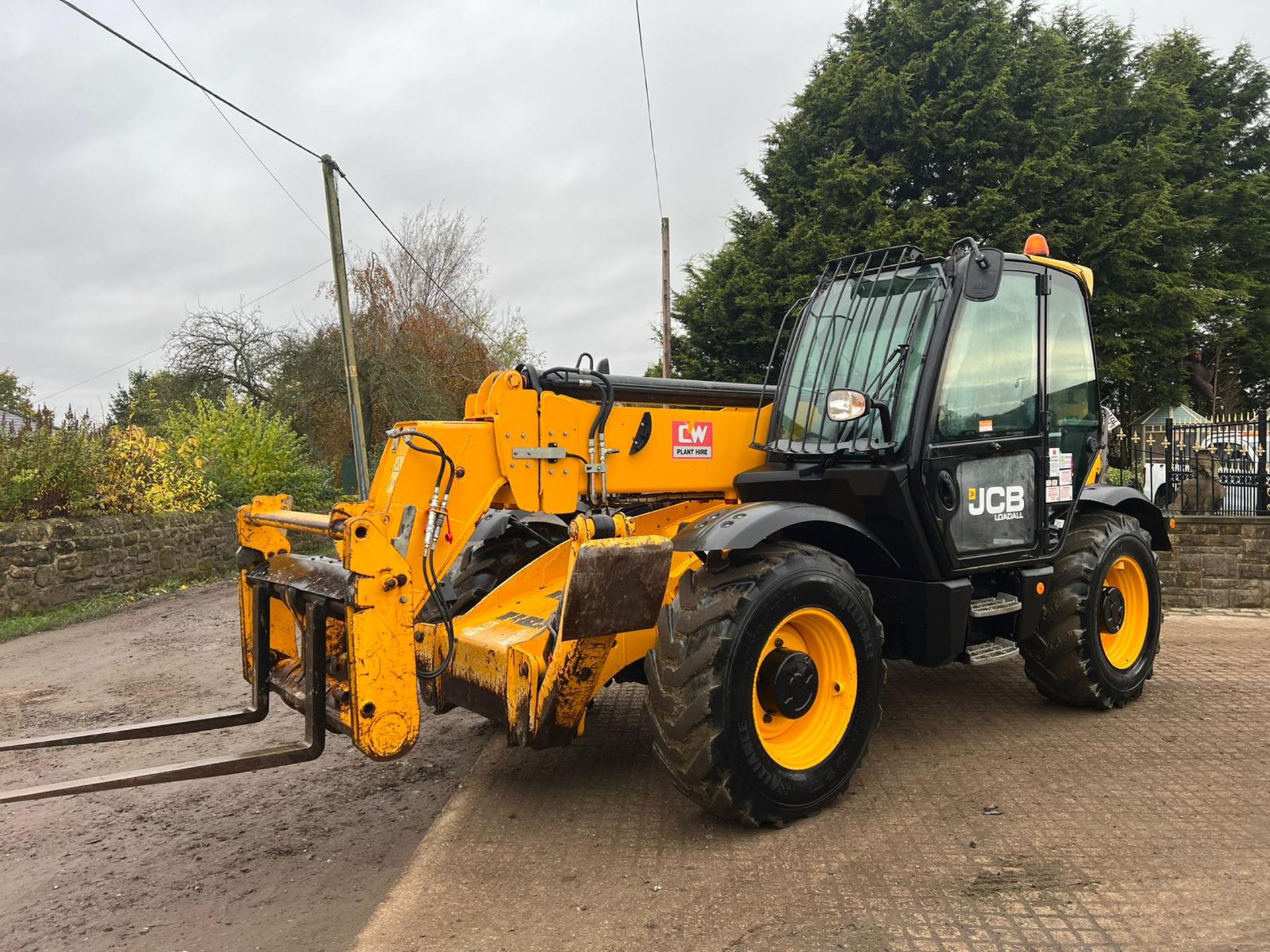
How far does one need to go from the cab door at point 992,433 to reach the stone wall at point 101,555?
996cm

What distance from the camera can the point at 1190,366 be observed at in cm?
2425

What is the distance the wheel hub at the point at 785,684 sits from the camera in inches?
142

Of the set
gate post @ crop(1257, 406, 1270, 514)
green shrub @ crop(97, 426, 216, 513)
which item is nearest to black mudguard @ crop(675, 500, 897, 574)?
gate post @ crop(1257, 406, 1270, 514)

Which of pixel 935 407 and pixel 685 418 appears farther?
pixel 685 418

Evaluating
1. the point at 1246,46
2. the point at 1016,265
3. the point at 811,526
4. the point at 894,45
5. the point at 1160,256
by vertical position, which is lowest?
the point at 811,526

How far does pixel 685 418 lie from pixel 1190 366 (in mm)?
24731

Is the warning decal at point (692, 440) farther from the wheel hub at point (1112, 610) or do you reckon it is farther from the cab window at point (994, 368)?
the wheel hub at point (1112, 610)

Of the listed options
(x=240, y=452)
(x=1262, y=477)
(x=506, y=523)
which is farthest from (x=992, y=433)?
(x=240, y=452)

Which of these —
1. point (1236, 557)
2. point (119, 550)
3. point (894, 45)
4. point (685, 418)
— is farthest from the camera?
point (894, 45)

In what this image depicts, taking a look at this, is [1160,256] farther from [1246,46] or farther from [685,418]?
[685,418]

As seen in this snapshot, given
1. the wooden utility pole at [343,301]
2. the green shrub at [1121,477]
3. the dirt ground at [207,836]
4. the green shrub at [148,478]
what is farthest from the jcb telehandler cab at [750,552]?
the wooden utility pole at [343,301]

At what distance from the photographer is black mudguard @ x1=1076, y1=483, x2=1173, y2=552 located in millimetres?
5395

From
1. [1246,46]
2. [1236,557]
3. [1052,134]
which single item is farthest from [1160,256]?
[1236,557]

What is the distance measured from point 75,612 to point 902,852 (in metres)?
9.90
